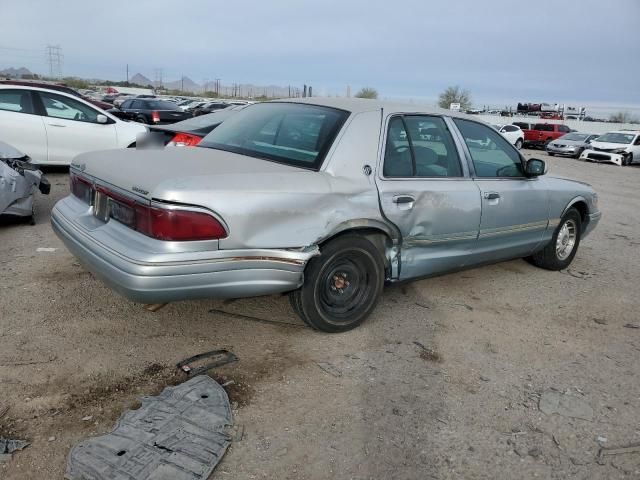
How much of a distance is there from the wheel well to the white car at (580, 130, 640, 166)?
22.3 m

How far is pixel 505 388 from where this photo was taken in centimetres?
324

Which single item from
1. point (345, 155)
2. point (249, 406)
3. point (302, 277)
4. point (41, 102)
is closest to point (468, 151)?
point (345, 155)

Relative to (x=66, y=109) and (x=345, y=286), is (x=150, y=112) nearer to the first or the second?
(x=66, y=109)

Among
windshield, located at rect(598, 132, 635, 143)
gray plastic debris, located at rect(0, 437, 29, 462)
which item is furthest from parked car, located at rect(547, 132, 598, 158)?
gray plastic debris, located at rect(0, 437, 29, 462)

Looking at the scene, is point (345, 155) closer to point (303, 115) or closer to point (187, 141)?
point (303, 115)

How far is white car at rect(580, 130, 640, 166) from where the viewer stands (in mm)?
22750

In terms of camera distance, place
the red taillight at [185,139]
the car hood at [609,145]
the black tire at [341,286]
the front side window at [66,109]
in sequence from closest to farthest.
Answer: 1. the black tire at [341,286]
2. the red taillight at [185,139]
3. the front side window at [66,109]
4. the car hood at [609,145]

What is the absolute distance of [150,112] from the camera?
20.0 metres

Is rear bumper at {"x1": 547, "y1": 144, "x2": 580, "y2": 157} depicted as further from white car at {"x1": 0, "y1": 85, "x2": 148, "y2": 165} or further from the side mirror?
the side mirror

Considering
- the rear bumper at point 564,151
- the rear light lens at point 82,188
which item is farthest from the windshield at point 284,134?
the rear bumper at point 564,151

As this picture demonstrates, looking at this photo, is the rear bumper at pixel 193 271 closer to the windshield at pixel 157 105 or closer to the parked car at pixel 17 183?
the parked car at pixel 17 183

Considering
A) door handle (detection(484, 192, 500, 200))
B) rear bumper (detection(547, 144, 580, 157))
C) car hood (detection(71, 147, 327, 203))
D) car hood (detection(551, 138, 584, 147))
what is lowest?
rear bumper (detection(547, 144, 580, 157))

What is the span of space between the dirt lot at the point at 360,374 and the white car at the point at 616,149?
20424 millimetres

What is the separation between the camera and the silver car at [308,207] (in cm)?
296
